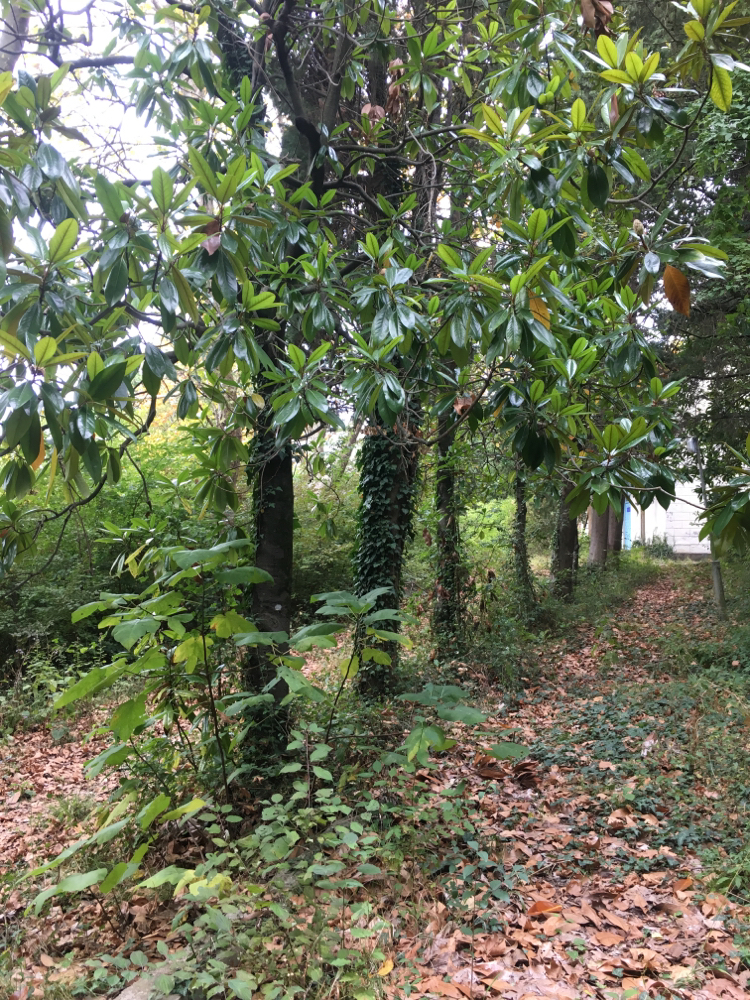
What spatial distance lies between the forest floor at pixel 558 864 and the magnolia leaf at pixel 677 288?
2498 mm

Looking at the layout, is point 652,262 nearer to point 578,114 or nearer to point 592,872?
point 578,114

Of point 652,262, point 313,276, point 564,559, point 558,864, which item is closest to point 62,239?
point 313,276

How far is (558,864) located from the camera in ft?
11.2

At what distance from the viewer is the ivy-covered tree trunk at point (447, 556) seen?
24.2 feet

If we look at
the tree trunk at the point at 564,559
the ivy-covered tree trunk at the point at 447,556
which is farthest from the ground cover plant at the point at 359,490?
the tree trunk at the point at 564,559

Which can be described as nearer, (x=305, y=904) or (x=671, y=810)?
(x=305, y=904)

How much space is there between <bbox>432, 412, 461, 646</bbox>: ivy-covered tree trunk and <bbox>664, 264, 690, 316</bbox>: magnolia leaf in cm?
515

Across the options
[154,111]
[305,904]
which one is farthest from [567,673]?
[154,111]

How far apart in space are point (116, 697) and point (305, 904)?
17.1 ft

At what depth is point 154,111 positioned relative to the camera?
3.83 m

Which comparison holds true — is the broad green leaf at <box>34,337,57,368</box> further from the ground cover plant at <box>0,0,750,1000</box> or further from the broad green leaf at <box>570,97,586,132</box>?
the broad green leaf at <box>570,97,586,132</box>

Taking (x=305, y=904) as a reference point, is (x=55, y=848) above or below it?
below

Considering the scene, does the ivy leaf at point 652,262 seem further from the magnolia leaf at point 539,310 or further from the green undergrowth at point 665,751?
the green undergrowth at point 665,751

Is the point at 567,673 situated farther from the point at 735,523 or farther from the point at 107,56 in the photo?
the point at 107,56
